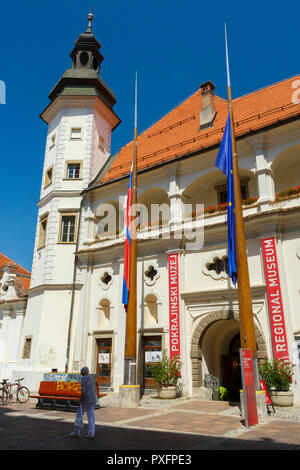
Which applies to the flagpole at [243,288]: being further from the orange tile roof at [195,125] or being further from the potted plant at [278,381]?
the orange tile roof at [195,125]

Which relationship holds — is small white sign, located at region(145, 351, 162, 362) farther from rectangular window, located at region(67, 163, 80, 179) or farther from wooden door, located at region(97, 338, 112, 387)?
rectangular window, located at region(67, 163, 80, 179)

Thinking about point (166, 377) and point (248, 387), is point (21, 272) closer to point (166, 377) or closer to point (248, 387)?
point (166, 377)

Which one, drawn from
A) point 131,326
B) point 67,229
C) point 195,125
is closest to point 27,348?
point 67,229

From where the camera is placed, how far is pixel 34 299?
22.0 m

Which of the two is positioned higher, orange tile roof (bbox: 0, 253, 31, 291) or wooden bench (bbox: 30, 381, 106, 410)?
orange tile roof (bbox: 0, 253, 31, 291)

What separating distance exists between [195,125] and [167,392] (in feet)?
48.9

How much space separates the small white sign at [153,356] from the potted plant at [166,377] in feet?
4.44

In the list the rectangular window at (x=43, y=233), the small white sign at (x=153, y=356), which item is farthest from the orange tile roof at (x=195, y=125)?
the small white sign at (x=153, y=356)

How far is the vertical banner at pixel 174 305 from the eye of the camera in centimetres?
1689

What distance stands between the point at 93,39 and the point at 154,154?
13.6 meters

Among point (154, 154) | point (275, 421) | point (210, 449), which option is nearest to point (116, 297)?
point (154, 154)

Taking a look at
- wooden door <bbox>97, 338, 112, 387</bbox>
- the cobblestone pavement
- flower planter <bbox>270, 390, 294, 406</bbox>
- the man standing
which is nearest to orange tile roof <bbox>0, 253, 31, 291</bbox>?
wooden door <bbox>97, 338, 112, 387</bbox>

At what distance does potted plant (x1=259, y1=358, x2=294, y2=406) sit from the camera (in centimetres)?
1300

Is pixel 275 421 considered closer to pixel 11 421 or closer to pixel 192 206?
pixel 11 421
